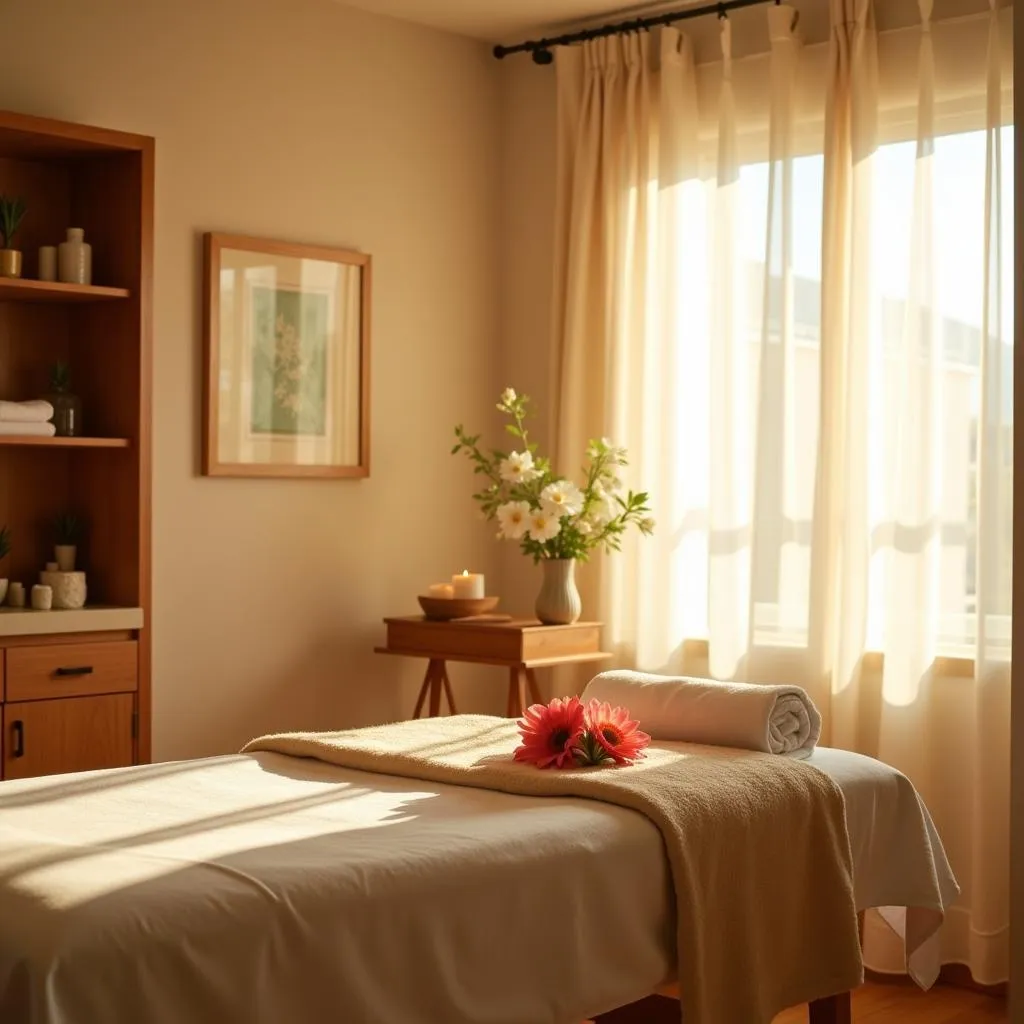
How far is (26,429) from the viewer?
3.56 meters

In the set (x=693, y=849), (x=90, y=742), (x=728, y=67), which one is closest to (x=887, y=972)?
(x=693, y=849)

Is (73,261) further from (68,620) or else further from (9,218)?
(68,620)

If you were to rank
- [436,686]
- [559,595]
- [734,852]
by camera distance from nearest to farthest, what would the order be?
[734,852], [559,595], [436,686]

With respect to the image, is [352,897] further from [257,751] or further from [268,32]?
[268,32]

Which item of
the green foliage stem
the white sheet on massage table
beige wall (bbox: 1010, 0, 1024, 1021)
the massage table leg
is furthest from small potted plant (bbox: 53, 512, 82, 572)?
beige wall (bbox: 1010, 0, 1024, 1021)

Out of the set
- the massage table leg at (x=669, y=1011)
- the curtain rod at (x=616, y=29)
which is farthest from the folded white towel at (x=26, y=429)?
the curtain rod at (x=616, y=29)

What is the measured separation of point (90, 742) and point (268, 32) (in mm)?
2086

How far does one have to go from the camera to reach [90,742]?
3631 mm

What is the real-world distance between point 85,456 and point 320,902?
7.37 feet

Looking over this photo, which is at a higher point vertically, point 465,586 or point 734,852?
point 465,586

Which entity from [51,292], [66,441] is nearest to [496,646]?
[66,441]

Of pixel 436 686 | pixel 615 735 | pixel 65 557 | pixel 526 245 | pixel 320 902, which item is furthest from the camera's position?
pixel 526 245

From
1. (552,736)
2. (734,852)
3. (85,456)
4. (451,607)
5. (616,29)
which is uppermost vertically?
(616,29)

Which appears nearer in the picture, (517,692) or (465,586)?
(517,692)
